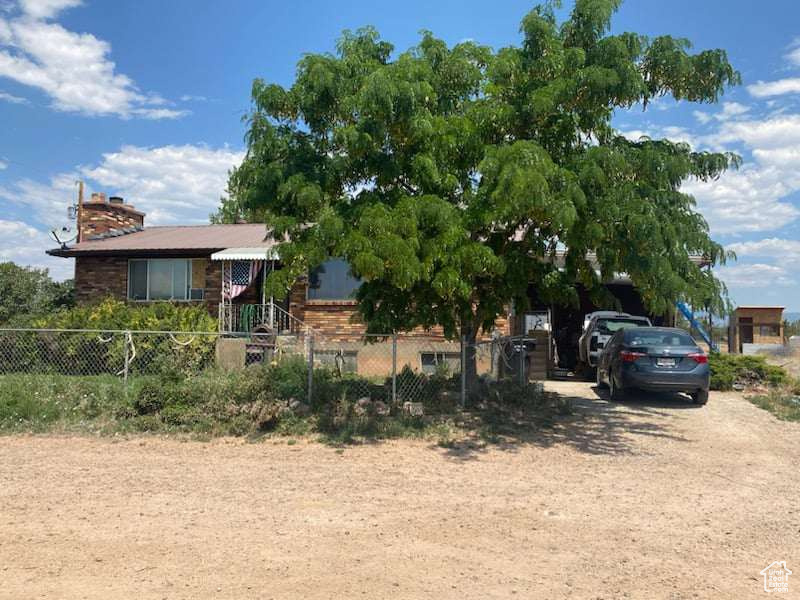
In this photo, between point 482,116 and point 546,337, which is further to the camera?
point 546,337

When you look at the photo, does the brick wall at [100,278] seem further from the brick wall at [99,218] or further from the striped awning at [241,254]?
the striped awning at [241,254]

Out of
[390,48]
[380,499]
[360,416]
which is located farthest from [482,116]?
[380,499]

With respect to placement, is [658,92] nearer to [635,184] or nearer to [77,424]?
[635,184]

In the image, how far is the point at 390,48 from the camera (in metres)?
10.1

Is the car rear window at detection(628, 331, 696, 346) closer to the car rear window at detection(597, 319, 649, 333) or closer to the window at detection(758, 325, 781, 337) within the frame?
the car rear window at detection(597, 319, 649, 333)

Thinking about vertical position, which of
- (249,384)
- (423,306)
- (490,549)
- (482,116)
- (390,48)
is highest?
(390,48)

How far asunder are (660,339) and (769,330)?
70.2 ft

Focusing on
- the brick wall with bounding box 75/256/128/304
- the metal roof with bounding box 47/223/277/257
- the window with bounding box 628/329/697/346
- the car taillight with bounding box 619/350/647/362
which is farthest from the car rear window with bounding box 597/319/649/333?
the brick wall with bounding box 75/256/128/304

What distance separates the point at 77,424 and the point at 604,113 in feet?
28.1

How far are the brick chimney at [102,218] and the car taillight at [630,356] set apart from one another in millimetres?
16657

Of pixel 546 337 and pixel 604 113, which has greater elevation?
pixel 604 113

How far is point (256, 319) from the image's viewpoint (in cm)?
1828

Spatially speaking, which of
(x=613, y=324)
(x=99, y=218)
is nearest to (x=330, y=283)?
(x=613, y=324)

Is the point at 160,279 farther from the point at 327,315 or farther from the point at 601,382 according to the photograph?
the point at 601,382
